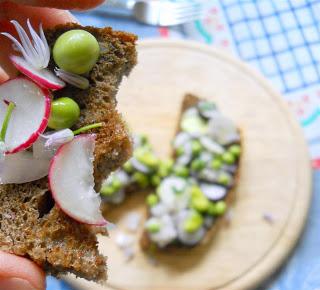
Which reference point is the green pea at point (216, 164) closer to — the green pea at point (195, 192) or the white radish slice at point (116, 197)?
the green pea at point (195, 192)

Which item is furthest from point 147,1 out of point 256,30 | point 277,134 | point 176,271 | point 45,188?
point 45,188

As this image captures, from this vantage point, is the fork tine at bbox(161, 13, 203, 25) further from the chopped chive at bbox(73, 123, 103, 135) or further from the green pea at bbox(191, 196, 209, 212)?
the chopped chive at bbox(73, 123, 103, 135)

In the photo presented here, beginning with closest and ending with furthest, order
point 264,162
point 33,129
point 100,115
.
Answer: point 33,129
point 100,115
point 264,162

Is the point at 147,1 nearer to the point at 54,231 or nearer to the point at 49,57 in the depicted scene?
the point at 49,57

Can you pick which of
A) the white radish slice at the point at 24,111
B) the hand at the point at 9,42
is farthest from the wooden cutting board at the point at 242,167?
the white radish slice at the point at 24,111

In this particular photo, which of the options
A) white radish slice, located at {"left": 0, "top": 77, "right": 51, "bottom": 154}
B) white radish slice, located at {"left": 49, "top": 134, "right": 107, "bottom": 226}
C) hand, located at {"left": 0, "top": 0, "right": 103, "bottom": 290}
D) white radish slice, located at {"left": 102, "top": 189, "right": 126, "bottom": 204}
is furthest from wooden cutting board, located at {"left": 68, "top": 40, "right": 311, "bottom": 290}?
white radish slice, located at {"left": 0, "top": 77, "right": 51, "bottom": 154}

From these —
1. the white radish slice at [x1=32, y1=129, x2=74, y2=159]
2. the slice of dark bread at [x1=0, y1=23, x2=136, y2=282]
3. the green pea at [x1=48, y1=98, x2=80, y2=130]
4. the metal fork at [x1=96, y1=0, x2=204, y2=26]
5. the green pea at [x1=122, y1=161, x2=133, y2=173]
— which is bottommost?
the green pea at [x1=122, y1=161, x2=133, y2=173]
